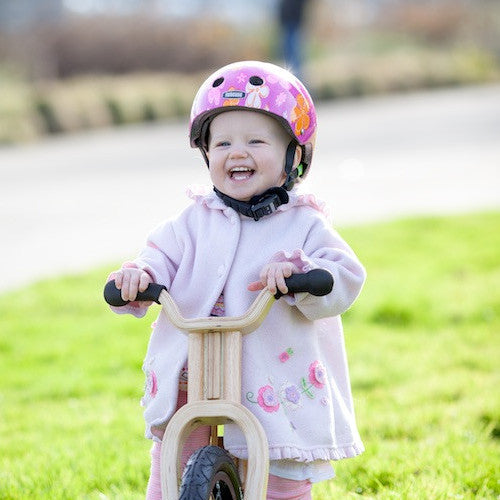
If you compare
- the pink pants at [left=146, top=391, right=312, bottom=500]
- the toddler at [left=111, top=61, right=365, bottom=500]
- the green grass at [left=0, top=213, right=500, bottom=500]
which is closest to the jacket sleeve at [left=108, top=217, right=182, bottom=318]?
the toddler at [left=111, top=61, right=365, bottom=500]

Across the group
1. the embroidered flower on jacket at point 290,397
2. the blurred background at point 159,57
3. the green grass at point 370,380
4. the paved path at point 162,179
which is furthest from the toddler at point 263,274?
the blurred background at point 159,57

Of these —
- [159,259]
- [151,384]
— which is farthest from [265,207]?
[151,384]

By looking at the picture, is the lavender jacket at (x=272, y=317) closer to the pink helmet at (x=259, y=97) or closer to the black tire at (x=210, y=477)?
the black tire at (x=210, y=477)

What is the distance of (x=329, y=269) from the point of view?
3.20 meters

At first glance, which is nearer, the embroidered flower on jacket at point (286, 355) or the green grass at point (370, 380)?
the embroidered flower on jacket at point (286, 355)

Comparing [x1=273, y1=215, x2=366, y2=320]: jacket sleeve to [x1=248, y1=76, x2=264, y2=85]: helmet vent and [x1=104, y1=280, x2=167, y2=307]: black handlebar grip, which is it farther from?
[x1=248, y1=76, x2=264, y2=85]: helmet vent

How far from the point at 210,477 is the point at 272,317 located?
1.95ft

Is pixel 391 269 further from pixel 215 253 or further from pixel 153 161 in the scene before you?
pixel 153 161

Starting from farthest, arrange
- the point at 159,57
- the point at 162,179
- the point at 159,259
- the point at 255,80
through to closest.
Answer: the point at 159,57
the point at 162,179
the point at 159,259
the point at 255,80

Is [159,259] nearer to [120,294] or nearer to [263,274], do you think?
[120,294]

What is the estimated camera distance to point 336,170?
13.1 metres

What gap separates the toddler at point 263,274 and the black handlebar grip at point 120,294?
2 centimetres

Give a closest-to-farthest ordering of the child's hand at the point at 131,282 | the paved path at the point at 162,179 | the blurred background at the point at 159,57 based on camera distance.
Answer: the child's hand at the point at 131,282, the paved path at the point at 162,179, the blurred background at the point at 159,57

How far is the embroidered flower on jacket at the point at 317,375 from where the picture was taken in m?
3.31
